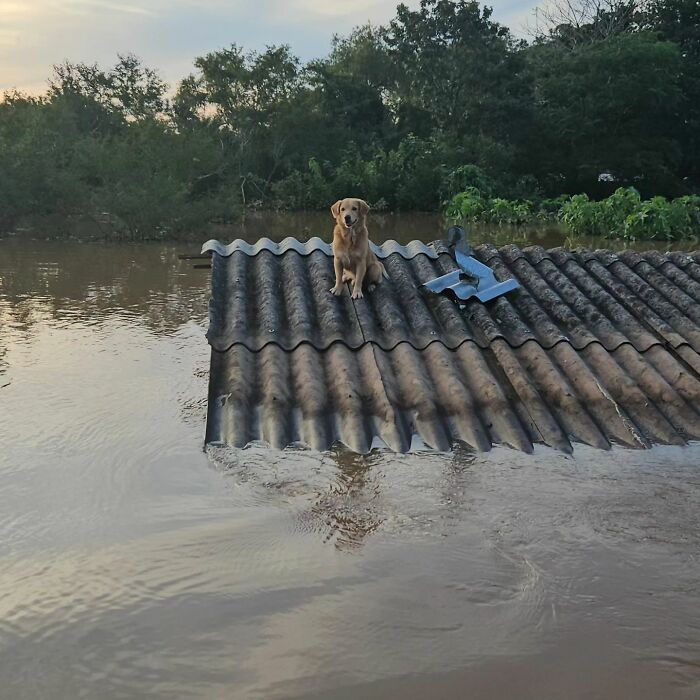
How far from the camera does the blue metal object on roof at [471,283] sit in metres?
5.49

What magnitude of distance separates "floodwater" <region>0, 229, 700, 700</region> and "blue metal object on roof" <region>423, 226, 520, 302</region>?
58.5 inches

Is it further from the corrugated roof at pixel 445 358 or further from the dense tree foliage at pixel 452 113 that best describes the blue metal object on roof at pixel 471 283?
the dense tree foliage at pixel 452 113

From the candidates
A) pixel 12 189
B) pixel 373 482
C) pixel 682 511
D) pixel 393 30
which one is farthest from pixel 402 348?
pixel 393 30

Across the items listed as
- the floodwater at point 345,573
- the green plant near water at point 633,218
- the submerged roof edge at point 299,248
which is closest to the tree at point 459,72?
the green plant near water at point 633,218

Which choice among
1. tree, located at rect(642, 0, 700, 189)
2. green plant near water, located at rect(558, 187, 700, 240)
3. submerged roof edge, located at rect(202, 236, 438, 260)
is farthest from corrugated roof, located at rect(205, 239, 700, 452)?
tree, located at rect(642, 0, 700, 189)

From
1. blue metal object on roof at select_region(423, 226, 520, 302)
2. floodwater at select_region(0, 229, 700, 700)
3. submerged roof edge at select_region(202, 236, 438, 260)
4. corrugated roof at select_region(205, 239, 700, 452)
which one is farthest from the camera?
submerged roof edge at select_region(202, 236, 438, 260)

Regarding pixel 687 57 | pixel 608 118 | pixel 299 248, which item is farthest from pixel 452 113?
pixel 299 248

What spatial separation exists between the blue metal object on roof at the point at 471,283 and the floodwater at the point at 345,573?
1.49 metres

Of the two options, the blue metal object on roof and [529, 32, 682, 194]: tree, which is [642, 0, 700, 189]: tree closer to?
[529, 32, 682, 194]: tree

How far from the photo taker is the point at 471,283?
5.62m

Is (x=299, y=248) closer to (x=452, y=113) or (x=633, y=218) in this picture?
(x=633, y=218)

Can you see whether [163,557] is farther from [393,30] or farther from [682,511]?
[393,30]

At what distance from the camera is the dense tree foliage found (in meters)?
32.1

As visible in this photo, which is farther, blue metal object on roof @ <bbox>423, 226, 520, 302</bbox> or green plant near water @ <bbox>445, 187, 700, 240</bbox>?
green plant near water @ <bbox>445, 187, 700, 240</bbox>
